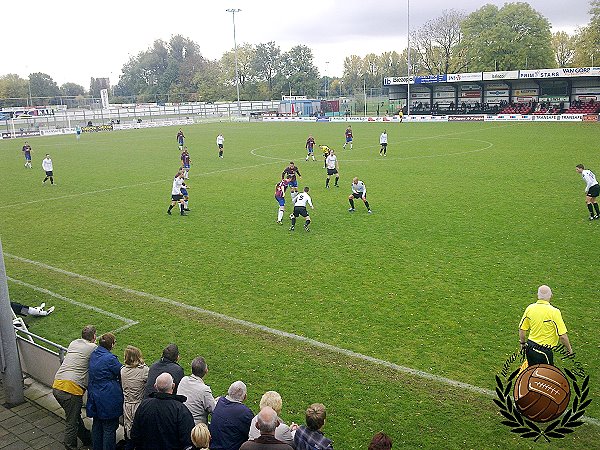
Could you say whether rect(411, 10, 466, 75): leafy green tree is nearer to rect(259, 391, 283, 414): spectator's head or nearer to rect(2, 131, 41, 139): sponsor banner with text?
rect(2, 131, 41, 139): sponsor banner with text

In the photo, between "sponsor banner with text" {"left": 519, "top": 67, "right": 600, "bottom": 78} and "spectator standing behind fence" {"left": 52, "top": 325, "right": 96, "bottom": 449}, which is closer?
"spectator standing behind fence" {"left": 52, "top": 325, "right": 96, "bottom": 449}

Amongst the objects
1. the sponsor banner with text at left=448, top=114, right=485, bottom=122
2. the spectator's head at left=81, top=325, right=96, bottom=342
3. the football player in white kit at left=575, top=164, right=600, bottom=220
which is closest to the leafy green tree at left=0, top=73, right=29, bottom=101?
the sponsor banner with text at left=448, top=114, right=485, bottom=122

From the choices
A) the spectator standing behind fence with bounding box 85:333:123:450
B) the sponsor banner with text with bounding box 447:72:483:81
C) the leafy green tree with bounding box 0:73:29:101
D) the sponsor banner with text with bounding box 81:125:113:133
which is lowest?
the spectator standing behind fence with bounding box 85:333:123:450

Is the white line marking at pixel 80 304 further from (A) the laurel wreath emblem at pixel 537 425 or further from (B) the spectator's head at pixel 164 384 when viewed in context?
(A) the laurel wreath emblem at pixel 537 425

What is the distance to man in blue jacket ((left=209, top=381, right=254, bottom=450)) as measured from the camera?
613 centimetres

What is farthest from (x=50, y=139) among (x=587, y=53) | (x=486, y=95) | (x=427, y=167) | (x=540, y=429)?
(x=587, y=53)

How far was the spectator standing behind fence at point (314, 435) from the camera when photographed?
565 centimetres

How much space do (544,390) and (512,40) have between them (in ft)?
294

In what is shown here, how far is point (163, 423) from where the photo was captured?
243 inches

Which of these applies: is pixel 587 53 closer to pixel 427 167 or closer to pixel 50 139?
pixel 427 167

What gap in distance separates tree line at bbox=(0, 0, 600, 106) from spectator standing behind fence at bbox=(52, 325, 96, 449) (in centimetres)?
8143

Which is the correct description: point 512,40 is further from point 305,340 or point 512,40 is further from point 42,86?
point 42,86

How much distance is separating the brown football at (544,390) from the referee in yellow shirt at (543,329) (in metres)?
1.89

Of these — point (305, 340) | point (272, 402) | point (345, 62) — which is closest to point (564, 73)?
point (305, 340)
